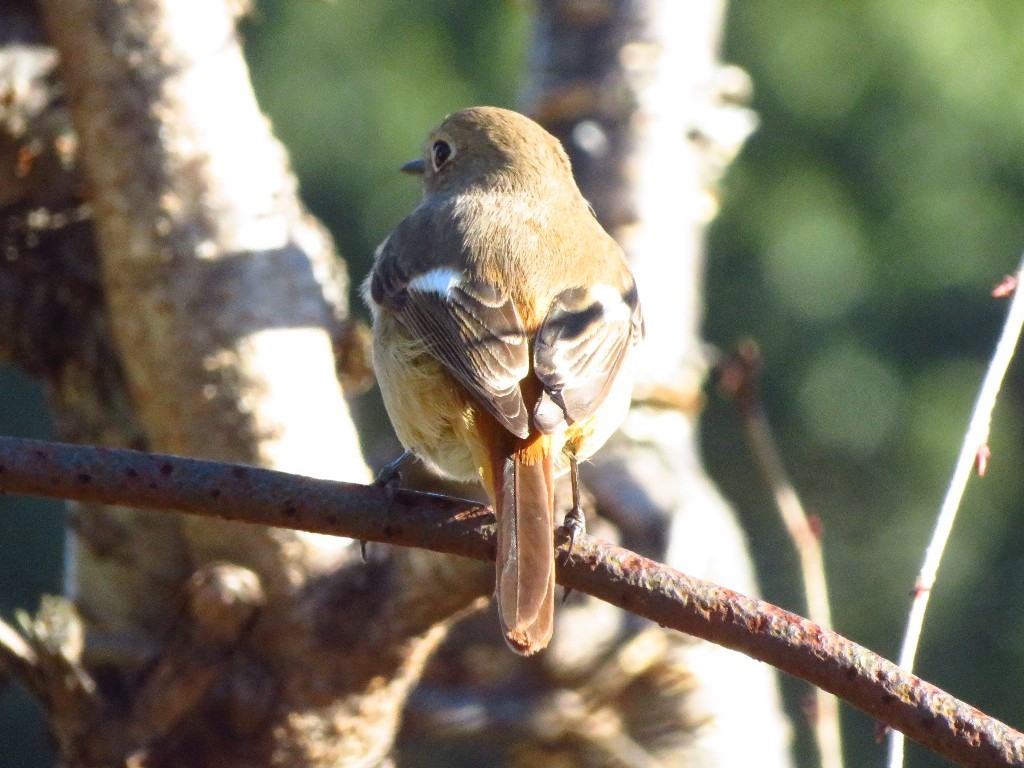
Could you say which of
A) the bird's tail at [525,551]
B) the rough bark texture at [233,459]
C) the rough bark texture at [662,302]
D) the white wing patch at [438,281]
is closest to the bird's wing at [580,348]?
the bird's tail at [525,551]

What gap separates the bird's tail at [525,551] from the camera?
2252 mm

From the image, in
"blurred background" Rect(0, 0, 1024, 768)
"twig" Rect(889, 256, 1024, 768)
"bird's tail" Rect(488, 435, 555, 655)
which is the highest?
"twig" Rect(889, 256, 1024, 768)

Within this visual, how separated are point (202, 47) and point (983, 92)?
6.42m

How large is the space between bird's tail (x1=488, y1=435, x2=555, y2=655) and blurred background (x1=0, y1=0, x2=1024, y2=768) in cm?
619

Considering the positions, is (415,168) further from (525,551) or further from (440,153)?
(525,551)

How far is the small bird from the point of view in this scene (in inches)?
99.5

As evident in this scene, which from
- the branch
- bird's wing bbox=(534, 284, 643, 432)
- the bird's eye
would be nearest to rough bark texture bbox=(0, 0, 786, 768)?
bird's wing bbox=(534, 284, 643, 432)

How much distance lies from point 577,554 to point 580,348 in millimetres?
813

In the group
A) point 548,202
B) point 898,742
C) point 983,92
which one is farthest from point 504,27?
point 898,742

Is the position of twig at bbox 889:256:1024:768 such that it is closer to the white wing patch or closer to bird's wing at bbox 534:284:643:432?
bird's wing at bbox 534:284:643:432

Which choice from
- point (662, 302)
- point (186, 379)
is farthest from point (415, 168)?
point (186, 379)

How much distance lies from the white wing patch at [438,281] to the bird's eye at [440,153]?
0.87 metres

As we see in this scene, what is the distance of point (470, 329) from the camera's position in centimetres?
308

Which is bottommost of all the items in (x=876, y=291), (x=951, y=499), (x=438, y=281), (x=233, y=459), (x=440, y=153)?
(x=876, y=291)
